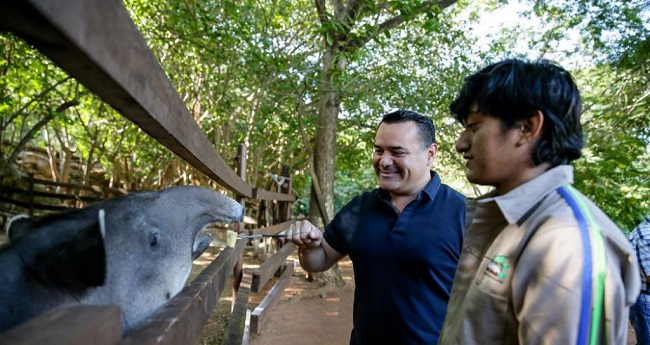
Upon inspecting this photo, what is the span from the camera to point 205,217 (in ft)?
5.66

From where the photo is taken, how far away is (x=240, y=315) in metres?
3.42

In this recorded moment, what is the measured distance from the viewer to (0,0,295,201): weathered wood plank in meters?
0.59

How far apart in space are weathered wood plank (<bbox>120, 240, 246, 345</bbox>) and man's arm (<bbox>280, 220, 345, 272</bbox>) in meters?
0.64

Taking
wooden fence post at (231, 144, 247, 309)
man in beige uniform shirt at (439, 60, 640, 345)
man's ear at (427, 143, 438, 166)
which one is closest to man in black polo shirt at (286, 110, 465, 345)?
man's ear at (427, 143, 438, 166)

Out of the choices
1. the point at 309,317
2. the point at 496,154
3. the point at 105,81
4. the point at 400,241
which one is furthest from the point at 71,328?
→ the point at 309,317

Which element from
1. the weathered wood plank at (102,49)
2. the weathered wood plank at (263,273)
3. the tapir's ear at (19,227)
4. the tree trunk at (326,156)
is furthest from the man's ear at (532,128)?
the tree trunk at (326,156)

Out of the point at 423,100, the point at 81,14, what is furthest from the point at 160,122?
the point at 423,100

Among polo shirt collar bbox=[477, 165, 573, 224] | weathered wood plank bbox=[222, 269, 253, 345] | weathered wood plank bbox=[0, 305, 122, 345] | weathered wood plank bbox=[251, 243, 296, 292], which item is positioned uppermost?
polo shirt collar bbox=[477, 165, 573, 224]

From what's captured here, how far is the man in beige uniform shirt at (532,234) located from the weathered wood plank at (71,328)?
2.82 ft

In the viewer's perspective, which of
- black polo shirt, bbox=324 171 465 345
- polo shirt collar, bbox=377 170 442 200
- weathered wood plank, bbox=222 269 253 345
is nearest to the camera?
black polo shirt, bbox=324 171 465 345

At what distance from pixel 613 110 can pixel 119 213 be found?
888cm

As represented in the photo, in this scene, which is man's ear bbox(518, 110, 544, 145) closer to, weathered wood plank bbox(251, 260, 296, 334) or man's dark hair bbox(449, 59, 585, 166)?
man's dark hair bbox(449, 59, 585, 166)

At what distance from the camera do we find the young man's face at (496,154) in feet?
3.92

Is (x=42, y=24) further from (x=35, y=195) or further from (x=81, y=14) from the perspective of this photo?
(x=35, y=195)
